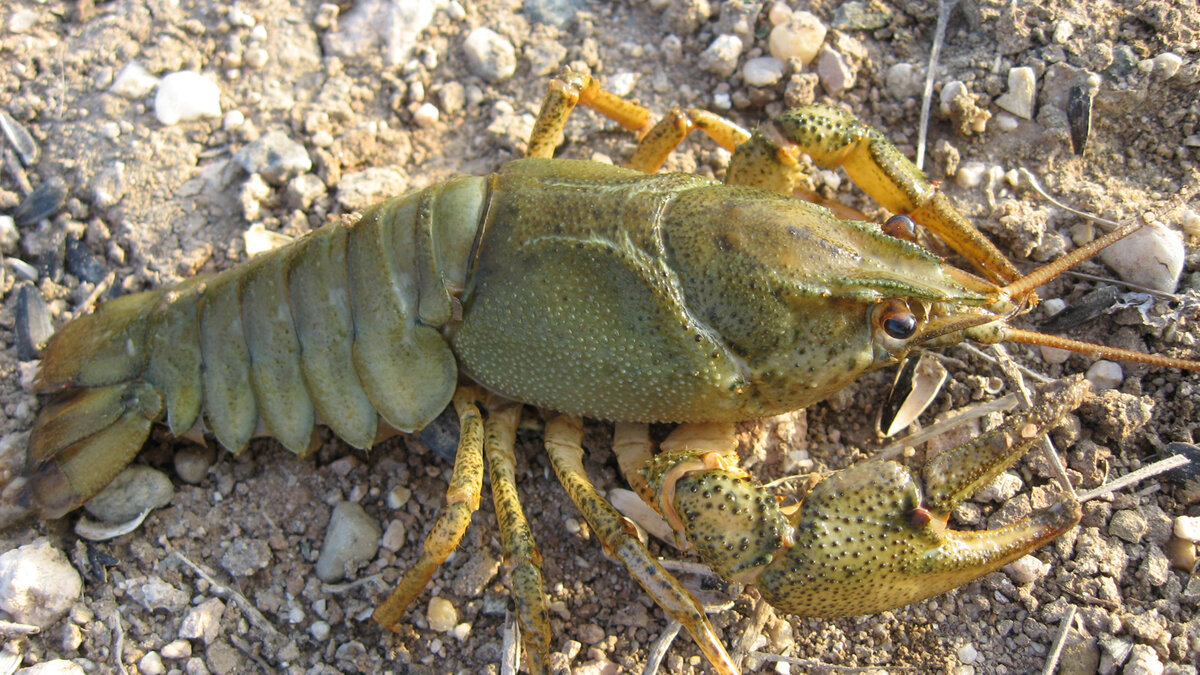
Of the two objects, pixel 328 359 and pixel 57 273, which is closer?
pixel 328 359

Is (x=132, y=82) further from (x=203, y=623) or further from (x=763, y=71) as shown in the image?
(x=763, y=71)

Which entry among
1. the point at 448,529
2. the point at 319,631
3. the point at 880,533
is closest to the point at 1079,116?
the point at 880,533

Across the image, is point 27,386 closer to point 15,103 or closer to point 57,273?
point 57,273

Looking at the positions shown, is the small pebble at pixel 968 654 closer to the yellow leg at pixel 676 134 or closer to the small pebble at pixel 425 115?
the yellow leg at pixel 676 134

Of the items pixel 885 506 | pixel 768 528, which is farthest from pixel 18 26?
pixel 885 506

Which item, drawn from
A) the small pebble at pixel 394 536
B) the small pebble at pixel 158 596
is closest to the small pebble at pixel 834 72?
the small pebble at pixel 394 536
